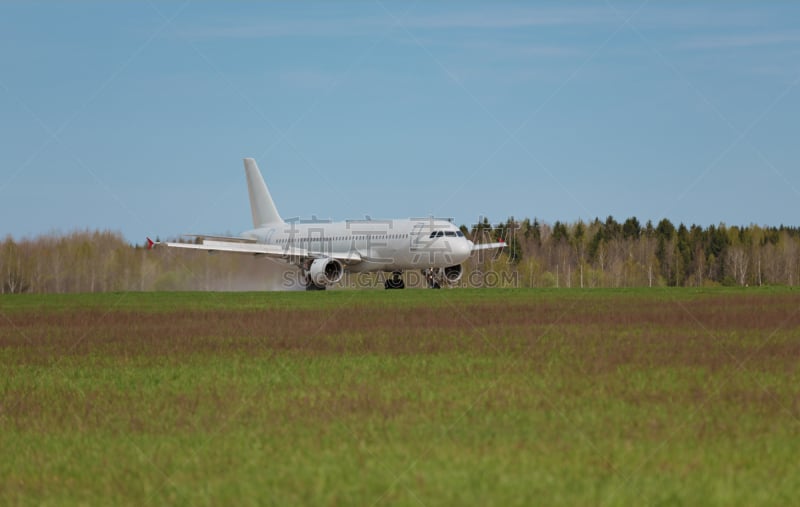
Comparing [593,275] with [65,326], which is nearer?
[65,326]

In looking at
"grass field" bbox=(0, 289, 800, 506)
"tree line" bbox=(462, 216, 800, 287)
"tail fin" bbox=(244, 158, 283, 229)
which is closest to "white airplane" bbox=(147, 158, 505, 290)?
"tail fin" bbox=(244, 158, 283, 229)

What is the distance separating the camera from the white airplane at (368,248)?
174 ft

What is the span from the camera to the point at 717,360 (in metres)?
15.6

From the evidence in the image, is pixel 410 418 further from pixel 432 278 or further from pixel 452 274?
pixel 452 274

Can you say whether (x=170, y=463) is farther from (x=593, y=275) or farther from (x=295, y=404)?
(x=593, y=275)

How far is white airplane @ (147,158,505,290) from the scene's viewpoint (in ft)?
174

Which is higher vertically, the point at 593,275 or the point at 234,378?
the point at 593,275

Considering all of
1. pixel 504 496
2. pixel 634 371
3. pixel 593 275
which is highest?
pixel 593 275

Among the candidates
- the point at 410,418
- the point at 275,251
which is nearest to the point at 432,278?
the point at 275,251

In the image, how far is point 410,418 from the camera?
10.8 m

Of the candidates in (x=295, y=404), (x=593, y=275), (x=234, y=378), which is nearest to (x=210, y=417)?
(x=295, y=404)

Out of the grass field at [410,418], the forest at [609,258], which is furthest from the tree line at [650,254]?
the grass field at [410,418]

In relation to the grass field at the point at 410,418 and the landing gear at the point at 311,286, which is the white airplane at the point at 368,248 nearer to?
the landing gear at the point at 311,286

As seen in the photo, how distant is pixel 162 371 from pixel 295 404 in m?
4.61
